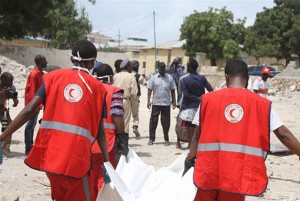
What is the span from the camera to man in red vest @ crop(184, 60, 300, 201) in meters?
3.54

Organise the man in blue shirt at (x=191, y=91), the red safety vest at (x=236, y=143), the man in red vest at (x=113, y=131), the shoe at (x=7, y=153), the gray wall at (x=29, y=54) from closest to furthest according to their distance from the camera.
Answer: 1. the red safety vest at (x=236, y=143)
2. the man in red vest at (x=113, y=131)
3. the shoe at (x=7, y=153)
4. the man in blue shirt at (x=191, y=91)
5. the gray wall at (x=29, y=54)

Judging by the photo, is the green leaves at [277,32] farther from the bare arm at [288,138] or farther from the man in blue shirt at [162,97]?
the bare arm at [288,138]

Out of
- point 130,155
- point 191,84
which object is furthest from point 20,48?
point 130,155

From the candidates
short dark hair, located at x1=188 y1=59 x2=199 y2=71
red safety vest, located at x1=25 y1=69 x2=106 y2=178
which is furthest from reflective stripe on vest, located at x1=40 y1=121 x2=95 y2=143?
short dark hair, located at x1=188 y1=59 x2=199 y2=71

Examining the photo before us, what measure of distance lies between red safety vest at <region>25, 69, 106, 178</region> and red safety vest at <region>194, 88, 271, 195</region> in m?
0.90

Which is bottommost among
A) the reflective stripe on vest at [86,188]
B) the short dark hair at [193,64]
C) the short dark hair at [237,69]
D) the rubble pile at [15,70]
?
the rubble pile at [15,70]

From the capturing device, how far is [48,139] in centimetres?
349

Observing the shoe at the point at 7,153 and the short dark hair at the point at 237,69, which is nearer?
the short dark hair at the point at 237,69

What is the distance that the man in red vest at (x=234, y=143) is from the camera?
3541 mm

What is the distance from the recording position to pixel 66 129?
136 inches

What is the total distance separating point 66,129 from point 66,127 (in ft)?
0.05

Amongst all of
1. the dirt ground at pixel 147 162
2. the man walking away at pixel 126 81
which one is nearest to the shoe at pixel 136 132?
the dirt ground at pixel 147 162

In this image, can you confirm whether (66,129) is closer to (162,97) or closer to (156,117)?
(162,97)

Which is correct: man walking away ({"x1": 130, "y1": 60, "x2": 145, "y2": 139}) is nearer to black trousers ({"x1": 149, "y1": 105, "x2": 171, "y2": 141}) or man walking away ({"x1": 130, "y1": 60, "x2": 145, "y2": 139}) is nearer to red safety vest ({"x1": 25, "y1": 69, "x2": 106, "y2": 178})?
black trousers ({"x1": 149, "y1": 105, "x2": 171, "y2": 141})
